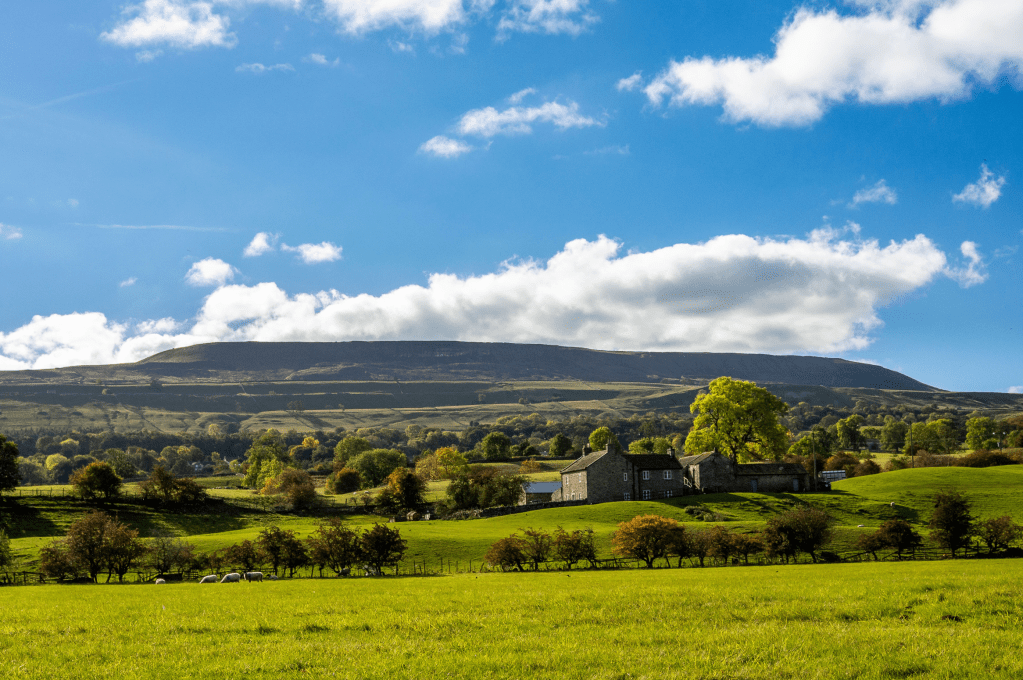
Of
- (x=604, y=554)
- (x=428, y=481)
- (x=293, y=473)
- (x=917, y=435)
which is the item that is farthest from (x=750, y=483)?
(x=917, y=435)

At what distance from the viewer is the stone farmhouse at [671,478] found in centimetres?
9319

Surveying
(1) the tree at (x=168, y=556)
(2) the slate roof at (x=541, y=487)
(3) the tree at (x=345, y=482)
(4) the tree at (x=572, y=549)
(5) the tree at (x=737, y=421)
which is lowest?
(3) the tree at (x=345, y=482)

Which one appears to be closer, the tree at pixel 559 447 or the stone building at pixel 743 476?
the stone building at pixel 743 476

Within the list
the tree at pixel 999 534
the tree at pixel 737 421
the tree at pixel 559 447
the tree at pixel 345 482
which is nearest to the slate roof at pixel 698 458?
the tree at pixel 737 421

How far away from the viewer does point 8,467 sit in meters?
97.2

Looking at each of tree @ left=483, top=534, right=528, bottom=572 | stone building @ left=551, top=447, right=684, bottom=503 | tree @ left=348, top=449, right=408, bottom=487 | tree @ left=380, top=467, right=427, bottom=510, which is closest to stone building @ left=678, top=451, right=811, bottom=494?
stone building @ left=551, top=447, right=684, bottom=503

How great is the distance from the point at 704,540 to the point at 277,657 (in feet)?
156

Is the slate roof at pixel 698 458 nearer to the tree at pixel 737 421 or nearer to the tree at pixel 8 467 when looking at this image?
the tree at pixel 737 421

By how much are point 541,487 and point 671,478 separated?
1122 inches

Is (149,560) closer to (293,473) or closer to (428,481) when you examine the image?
(293,473)

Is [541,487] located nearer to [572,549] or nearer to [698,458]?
[698,458]

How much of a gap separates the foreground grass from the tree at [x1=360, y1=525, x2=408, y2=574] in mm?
33865

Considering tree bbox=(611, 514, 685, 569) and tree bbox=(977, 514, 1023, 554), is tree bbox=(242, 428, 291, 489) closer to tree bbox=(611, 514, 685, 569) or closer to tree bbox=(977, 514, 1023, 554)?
tree bbox=(611, 514, 685, 569)

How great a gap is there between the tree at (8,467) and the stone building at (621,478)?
73.9m
